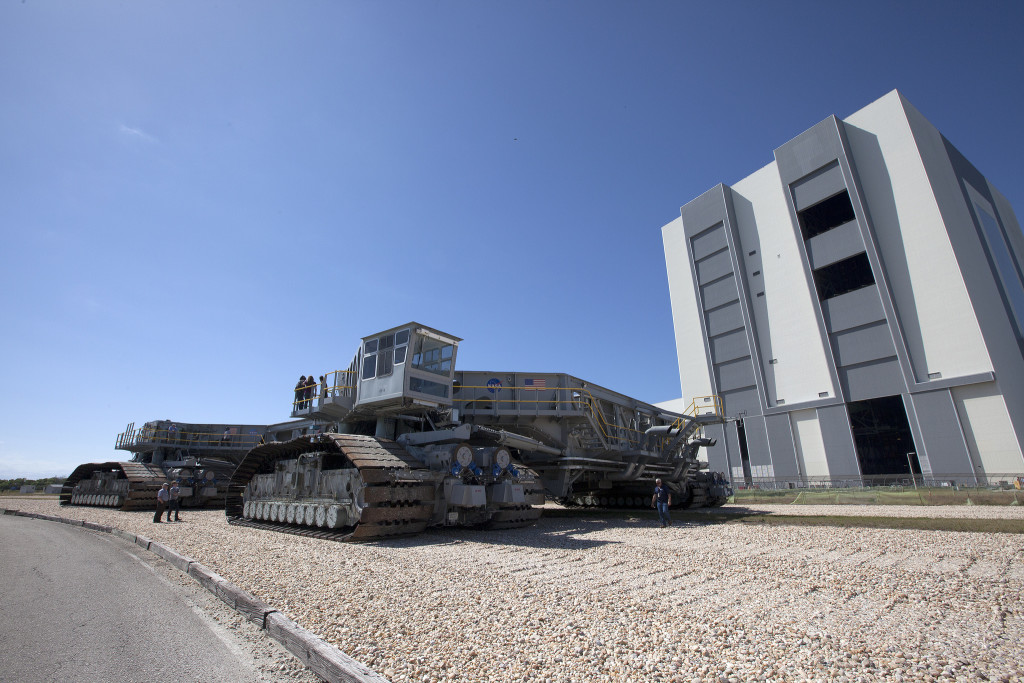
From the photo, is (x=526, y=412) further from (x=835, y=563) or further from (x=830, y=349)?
(x=830, y=349)

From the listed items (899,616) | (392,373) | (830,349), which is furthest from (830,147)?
(899,616)

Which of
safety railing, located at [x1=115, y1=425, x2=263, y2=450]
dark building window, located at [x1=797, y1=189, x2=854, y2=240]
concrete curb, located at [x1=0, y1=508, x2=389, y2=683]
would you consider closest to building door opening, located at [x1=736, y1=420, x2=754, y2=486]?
dark building window, located at [x1=797, y1=189, x2=854, y2=240]

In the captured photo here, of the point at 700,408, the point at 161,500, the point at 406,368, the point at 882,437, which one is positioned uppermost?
the point at 700,408

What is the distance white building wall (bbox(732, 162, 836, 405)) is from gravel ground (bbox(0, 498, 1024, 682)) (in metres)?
30.3

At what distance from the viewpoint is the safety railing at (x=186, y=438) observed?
28297 millimetres

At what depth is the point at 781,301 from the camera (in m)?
38.7

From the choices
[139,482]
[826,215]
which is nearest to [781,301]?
[826,215]

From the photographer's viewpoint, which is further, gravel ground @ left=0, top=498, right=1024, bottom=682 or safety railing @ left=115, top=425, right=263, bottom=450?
safety railing @ left=115, top=425, right=263, bottom=450

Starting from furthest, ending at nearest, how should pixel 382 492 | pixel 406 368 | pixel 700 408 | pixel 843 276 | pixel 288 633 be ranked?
pixel 843 276
pixel 700 408
pixel 406 368
pixel 382 492
pixel 288 633

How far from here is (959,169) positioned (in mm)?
37500

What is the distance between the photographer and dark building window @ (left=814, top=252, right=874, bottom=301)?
1453 inches

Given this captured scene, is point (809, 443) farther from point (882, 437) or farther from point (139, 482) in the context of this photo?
point (139, 482)

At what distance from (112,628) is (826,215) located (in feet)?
160

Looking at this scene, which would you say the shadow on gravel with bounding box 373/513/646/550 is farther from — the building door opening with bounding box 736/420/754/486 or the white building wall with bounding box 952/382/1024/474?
the building door opening with bounding box 736/420/754/486
